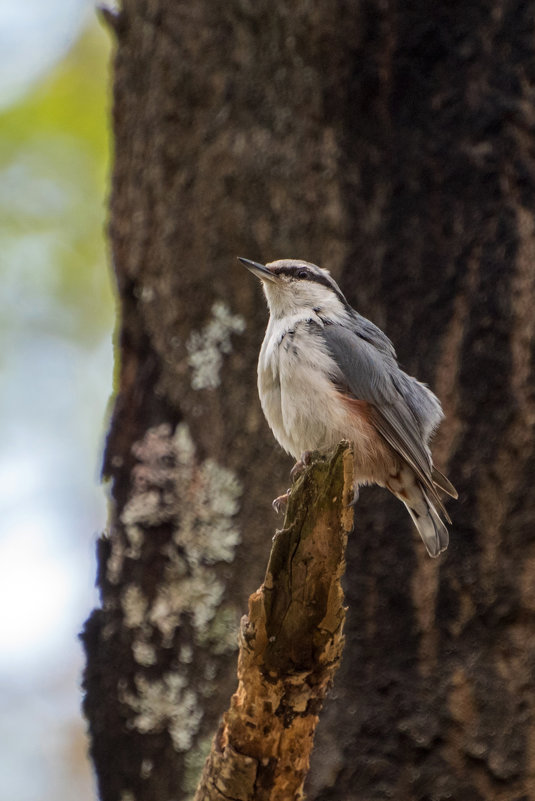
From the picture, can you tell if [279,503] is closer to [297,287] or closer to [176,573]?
[176,573]

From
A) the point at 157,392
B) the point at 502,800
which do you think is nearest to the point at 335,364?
the point at 157,392

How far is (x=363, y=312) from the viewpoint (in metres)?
3.74

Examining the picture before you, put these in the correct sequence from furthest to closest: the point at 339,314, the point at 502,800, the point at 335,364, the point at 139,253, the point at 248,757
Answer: the point at 139,253 → the point at 339,314 → the point at 335,364 → the point at 502,800 → the point at 248,757

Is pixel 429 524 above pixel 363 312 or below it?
below

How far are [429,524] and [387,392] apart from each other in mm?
500

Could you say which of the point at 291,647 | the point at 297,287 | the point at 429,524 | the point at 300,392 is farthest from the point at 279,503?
the point at 291,647

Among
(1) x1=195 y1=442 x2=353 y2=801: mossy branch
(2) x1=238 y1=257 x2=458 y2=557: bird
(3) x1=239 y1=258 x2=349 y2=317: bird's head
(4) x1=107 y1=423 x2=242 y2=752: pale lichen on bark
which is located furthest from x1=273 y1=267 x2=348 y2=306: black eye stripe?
(1) x1=195 y1=442 x2=353 y2=801: mossy branch

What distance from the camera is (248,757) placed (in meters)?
2.32

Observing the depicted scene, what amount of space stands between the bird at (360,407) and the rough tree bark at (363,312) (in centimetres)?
19

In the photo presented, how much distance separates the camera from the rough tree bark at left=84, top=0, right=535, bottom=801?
3324mm

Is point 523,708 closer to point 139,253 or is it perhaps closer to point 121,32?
point 139,253

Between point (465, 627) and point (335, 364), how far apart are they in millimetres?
1046

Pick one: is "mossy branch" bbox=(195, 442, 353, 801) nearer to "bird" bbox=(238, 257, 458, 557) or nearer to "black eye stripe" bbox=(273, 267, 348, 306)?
"bird" bbox=(238, 257, 458, 557)

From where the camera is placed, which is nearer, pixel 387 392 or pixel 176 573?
pixel 387 392
